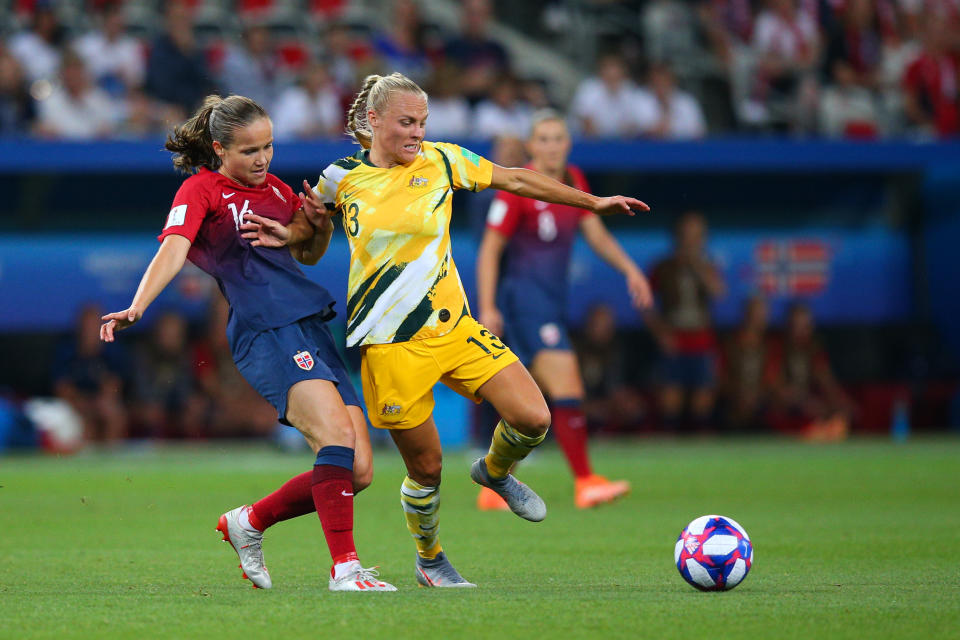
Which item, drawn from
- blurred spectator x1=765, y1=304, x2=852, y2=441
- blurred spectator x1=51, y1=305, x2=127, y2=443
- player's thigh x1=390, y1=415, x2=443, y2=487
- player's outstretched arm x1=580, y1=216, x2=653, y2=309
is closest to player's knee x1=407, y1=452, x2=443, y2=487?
player's thigh x1=390, y1=415, x2=443, y2=487

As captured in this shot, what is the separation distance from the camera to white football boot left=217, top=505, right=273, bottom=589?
5.94 m

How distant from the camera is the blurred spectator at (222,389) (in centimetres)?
1639

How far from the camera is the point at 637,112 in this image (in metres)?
17.4

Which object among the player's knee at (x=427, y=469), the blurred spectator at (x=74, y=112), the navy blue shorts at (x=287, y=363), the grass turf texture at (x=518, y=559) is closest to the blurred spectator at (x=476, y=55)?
the blurred spectator at (x=74, y=112)

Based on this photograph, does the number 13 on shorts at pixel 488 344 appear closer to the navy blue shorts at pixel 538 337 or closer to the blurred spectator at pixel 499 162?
the navy blue shorts at pixel 538 337

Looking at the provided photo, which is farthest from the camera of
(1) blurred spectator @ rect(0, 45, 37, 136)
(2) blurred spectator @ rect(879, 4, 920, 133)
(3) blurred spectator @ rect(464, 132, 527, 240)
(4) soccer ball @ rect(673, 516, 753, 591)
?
(2) blurred spectator @ rect(879, 4, 920, 133)

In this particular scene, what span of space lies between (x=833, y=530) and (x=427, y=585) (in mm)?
3135

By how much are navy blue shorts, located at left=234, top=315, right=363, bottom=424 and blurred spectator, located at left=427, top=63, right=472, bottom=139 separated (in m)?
10.5

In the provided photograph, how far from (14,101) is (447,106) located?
4816mm

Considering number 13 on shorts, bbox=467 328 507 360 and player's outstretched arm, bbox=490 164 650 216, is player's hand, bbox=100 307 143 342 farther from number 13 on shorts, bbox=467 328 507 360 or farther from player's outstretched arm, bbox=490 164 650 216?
player's outstretched arm, bbox=490 164 650 216

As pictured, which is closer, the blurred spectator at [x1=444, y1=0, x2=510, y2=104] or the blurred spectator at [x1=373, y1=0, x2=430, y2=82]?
the blurred spectator at [x1=444, y1=0, x2=510, y2=104]

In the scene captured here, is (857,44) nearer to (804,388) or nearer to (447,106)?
(804,388)

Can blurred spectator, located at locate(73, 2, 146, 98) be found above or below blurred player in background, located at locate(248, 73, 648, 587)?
above

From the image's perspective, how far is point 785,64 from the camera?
61.0 feet
